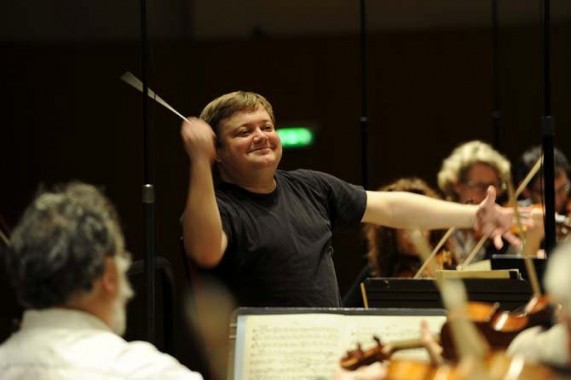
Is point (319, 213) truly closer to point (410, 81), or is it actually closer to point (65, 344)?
point (65, 344)

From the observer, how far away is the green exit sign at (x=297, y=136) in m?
5.79

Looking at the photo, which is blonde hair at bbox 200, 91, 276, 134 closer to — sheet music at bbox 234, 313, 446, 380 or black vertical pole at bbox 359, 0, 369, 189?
sheet music at bbox 234, 313, 446, 380

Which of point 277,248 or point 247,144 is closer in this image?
point 277,248

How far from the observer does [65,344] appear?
1.60 m

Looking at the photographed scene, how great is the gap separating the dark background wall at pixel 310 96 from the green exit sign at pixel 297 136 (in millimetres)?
42

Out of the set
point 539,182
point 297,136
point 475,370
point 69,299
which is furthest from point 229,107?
point 297,136

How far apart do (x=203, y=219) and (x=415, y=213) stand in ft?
2.26

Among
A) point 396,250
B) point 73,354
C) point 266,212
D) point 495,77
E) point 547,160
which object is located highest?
point 495,77

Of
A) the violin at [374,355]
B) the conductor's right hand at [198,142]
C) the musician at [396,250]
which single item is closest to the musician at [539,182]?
the musician at [396,250]

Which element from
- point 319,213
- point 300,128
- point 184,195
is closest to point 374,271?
point 319,213

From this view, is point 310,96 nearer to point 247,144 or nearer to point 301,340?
point 247,144

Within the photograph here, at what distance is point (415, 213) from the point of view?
290 centimetres

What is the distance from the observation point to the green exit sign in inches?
228

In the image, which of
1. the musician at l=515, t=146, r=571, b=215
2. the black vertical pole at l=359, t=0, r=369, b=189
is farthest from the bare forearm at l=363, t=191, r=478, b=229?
the musician at l=515, t=146, r=571, b=215
